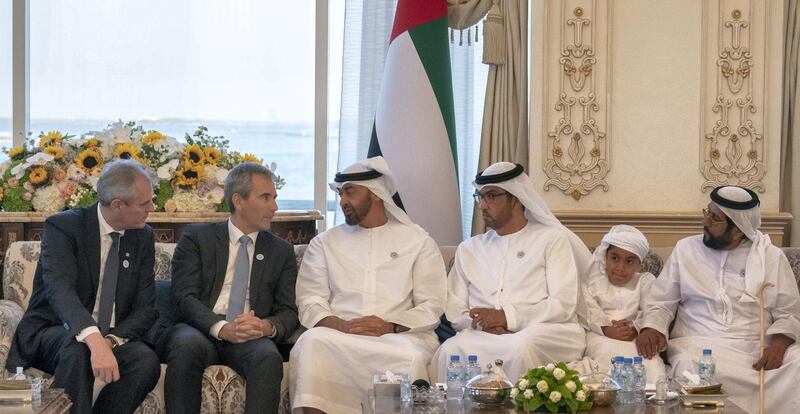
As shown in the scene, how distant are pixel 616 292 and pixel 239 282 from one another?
6.20ft

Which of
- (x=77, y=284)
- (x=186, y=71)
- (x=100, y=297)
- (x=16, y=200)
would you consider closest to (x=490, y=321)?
(x=100, y=297)

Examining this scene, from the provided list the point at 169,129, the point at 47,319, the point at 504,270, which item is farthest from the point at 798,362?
the point at 169,129

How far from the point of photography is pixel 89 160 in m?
5.88

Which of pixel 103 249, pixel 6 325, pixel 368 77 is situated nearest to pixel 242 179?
pixel 103 249

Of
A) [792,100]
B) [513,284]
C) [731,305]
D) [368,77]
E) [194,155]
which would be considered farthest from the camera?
[368,77]

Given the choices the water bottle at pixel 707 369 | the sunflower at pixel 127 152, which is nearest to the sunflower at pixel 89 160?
the sunflower at pixel 127 152

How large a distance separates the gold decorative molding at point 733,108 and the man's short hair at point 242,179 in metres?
2.64

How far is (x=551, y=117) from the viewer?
632cm

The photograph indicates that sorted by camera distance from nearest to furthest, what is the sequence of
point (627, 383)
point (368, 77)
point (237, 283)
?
point (627, 383) → point (237, 283) → point (368, 77)

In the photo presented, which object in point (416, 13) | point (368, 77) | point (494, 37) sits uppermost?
point (416, 13)

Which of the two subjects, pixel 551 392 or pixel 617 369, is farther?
pixel 617 369

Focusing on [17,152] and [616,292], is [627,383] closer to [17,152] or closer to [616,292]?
[616,292]

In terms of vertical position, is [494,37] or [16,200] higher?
[494,37]

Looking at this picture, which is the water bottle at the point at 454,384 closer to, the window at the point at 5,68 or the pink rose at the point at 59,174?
the pink rose at the point at 59,174
